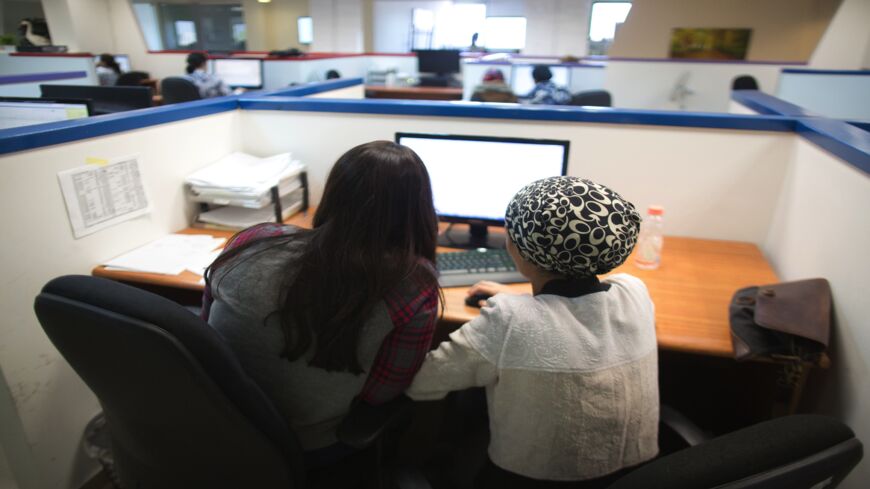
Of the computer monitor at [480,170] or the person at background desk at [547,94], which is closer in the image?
the computer monitor at [480,170]

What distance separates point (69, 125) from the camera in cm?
134

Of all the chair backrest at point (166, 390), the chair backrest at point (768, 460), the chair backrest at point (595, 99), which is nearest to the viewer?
the chair backrest at point (768, 460)

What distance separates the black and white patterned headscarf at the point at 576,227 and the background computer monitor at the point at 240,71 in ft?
18.4

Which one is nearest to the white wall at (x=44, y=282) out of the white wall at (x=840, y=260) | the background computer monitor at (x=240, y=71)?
the white wall at (x=840, y=260)

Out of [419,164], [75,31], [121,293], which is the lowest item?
[121,293]

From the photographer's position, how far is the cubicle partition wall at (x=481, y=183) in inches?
46.3

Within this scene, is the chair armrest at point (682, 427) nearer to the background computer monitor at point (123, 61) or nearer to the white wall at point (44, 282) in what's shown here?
the white wall at point (44, 282)

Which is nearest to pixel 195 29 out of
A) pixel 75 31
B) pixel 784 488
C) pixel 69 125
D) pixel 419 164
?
pixel 75 31

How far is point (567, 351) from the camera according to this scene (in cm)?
83

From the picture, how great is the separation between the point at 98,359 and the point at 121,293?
0.11 metres

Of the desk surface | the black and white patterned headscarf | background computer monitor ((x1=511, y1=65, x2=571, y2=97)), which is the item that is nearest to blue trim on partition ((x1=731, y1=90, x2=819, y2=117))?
the desk surface

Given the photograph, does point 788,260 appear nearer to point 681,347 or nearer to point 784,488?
point 681,347

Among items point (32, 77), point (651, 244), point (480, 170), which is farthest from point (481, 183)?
point (32, 77)

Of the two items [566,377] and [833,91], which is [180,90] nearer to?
[566,377]
